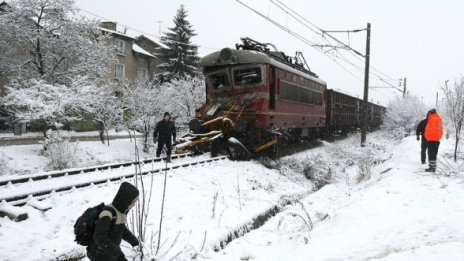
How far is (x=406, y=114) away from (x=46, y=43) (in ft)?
103

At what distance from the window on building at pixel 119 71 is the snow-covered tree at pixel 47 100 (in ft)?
58.3

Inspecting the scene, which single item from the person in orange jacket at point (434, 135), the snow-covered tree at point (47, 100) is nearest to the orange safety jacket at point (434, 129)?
the person in orange jacket at point (434, 135)

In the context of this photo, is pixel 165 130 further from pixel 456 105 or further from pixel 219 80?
pixel 456 105

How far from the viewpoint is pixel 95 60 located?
18641 millimetres

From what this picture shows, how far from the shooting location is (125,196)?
12.4 feet

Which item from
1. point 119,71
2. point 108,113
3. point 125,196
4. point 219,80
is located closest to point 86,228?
point 125,196

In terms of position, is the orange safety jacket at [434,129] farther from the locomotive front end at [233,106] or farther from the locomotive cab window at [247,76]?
the locomotive cab window at [247,76]

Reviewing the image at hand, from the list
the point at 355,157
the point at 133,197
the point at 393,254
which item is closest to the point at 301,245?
the point at 393,254

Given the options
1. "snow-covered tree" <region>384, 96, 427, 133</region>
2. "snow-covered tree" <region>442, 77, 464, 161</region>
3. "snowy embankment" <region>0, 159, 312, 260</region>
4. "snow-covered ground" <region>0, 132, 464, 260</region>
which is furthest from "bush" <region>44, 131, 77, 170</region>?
"snow-covered tree" <region>384, 96, 427, 133</region>

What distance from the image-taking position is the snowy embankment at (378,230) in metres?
4.80

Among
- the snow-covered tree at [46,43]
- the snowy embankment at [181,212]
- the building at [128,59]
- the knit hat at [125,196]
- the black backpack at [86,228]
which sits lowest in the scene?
the snowy embankment at [181,212]

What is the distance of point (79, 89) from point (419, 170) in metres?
14.1

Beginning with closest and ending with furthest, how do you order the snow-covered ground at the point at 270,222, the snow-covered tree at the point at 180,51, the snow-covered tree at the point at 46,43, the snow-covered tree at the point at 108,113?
the snow-covered ground at the point at 270,222 → the snow-covered tree at the point at 46,43 → the snow-covered tree at the point at 108,113 → the snow-covered tree at the point at 180,51

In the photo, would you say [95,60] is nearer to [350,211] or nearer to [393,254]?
[350,211]
